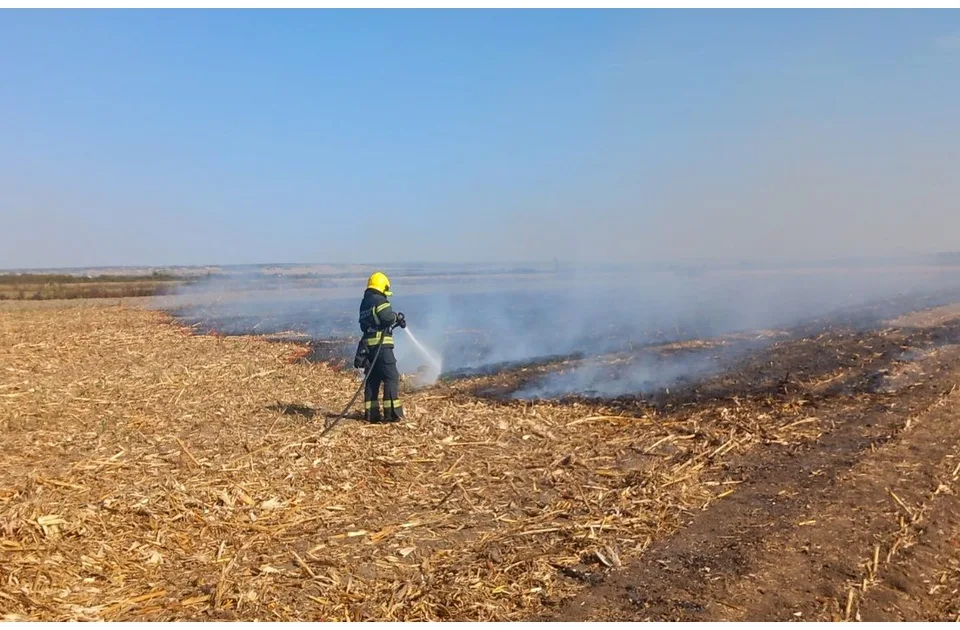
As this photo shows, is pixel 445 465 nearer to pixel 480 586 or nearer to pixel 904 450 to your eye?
pixel 480 586

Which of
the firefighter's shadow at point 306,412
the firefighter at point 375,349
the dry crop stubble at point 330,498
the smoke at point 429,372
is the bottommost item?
the dry crop stubble at point 330,498

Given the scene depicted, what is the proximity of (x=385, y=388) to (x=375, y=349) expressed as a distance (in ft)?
2.22

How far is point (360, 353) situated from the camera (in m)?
10.4

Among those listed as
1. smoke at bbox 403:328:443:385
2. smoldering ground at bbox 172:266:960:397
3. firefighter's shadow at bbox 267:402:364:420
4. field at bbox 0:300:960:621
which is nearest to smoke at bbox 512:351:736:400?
smoldering ground at bbox 172:266:960:397

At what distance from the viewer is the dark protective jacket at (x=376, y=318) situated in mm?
10211

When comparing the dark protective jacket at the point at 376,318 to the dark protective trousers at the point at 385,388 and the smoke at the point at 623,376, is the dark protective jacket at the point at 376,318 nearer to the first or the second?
the dark protective trousers at the point at 385,388

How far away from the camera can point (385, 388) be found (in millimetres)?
10492

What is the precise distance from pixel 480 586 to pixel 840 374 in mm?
10052

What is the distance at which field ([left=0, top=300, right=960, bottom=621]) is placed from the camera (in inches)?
205

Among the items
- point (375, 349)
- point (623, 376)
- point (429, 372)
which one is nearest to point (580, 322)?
point (623, 376)

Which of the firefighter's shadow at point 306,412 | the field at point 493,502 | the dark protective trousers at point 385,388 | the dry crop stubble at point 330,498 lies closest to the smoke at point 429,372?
the field at point 493,502

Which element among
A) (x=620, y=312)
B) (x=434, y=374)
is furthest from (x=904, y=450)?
(x=620, y=312)

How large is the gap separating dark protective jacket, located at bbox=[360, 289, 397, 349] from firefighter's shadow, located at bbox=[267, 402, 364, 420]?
143cm

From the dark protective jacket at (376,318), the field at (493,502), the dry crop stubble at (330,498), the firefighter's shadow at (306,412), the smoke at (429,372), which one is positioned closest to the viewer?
the field at (493,502)
